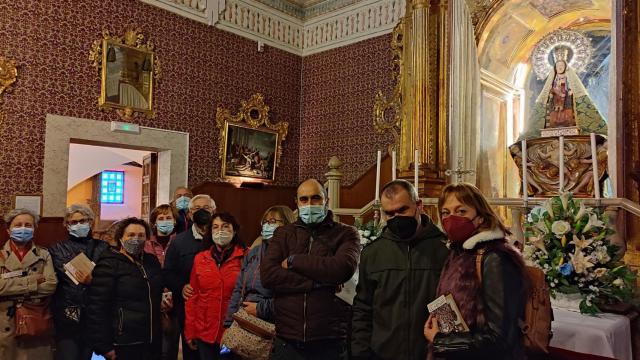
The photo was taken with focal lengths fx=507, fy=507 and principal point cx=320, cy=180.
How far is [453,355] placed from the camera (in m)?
2.01

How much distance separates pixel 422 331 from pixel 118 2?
27.3 feet

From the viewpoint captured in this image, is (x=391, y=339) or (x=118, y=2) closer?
(x=391, y=339)

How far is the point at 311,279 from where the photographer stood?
9.07ft

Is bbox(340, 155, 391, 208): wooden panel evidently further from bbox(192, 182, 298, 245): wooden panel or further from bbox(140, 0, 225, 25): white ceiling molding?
bbox(140, 0, 225, 25): white ceiling molding

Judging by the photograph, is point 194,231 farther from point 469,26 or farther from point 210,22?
point 210,22

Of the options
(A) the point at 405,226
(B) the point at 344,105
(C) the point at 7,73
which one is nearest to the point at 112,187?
(C) the point at 7,73

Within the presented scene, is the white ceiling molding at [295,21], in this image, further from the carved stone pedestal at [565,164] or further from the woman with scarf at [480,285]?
the woman with scarf at [480,285]

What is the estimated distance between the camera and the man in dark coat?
2.75 meters

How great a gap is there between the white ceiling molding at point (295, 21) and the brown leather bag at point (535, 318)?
8.40m

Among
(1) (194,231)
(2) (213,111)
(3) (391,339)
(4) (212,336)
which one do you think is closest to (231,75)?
(2) (213,111)

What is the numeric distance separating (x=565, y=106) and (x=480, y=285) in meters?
7.29

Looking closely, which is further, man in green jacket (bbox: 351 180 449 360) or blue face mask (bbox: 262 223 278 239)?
blue face mask (bbox: 262 223 278 239)

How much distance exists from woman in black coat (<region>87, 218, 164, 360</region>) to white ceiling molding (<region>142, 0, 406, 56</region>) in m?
6.74

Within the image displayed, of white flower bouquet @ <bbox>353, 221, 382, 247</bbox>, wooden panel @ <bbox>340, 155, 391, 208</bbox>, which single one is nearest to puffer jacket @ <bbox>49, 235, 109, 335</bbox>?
white flower bouquet @ <bbox>353, 221, 382, 247</bbox>
